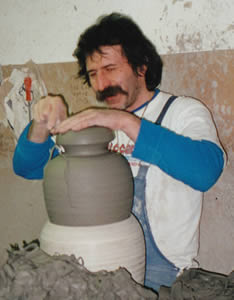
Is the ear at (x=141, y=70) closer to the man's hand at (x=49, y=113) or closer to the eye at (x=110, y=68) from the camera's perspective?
the eye at (x=110, y=68)

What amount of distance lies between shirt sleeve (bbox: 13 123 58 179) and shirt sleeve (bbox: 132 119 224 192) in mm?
562

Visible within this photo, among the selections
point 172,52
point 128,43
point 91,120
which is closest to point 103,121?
point 91,120

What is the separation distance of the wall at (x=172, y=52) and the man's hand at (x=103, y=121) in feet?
2.22

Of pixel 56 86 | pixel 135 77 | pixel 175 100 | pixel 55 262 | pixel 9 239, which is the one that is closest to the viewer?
pixel 55 262

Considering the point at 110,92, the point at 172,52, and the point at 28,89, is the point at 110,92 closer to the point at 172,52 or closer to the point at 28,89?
the point at 172,52

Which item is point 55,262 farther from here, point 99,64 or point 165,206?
point 99,64

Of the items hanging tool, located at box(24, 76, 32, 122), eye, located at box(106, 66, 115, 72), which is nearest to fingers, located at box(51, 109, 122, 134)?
eye, located at box(106, 66, 115, 72)

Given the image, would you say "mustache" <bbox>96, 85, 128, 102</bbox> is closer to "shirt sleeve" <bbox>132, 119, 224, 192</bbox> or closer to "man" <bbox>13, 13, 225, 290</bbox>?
"man" <bbox>13, 13, 225, 290</bbox>

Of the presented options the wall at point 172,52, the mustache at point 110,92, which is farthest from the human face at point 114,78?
the wall at point 172,52

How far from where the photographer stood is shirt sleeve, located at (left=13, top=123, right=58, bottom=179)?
1.74 meters

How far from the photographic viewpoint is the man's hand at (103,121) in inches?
52.8

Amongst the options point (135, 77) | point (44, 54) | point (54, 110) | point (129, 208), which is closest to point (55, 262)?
point (129, 208)

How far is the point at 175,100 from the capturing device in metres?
1.70

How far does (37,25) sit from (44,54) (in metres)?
0.19
